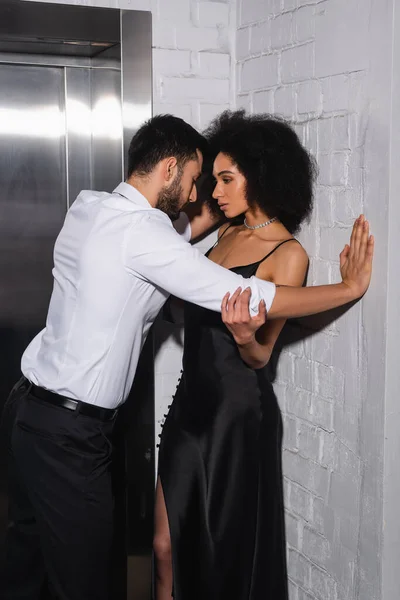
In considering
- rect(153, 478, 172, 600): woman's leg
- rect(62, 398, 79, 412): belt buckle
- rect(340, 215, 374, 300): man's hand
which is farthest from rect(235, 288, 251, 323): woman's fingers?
rect(153, 478, 172, 600): woman's leg

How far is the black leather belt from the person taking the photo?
6.82ft

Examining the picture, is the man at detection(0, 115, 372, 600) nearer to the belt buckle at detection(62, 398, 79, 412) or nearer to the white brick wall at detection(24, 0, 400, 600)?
the belt buckle at detection(62, 398, 79, 412)

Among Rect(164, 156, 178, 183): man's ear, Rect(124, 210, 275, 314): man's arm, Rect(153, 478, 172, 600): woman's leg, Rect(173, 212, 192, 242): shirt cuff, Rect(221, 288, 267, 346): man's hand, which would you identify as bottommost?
Rect(153, 478, 172, 600): woman's leg

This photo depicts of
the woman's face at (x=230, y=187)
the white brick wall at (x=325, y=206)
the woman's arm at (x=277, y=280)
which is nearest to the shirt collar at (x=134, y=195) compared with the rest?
the woman's face at (x=230, y=187)

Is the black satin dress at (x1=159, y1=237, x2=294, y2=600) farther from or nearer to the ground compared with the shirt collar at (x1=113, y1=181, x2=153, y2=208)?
nearer to the ground

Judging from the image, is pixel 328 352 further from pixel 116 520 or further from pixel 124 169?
pixel 116 520

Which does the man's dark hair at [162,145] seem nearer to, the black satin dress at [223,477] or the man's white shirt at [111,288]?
the man's white shirt at [111,288]

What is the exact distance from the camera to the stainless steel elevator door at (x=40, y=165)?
2531mm

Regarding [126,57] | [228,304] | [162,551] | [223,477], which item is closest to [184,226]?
[126,57]

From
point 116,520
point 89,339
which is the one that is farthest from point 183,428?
point 116,520

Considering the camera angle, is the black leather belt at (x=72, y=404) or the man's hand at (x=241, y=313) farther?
the black leather belt at (x=72, y=404)

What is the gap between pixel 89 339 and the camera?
2.05 m

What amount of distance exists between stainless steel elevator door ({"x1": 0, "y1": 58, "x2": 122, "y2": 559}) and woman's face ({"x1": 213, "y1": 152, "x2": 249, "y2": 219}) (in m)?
0.40

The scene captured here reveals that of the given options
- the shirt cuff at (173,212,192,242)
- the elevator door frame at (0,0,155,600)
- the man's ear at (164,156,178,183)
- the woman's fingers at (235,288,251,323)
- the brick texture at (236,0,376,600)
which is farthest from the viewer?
the shirt cuff at (173,212,192,242)
